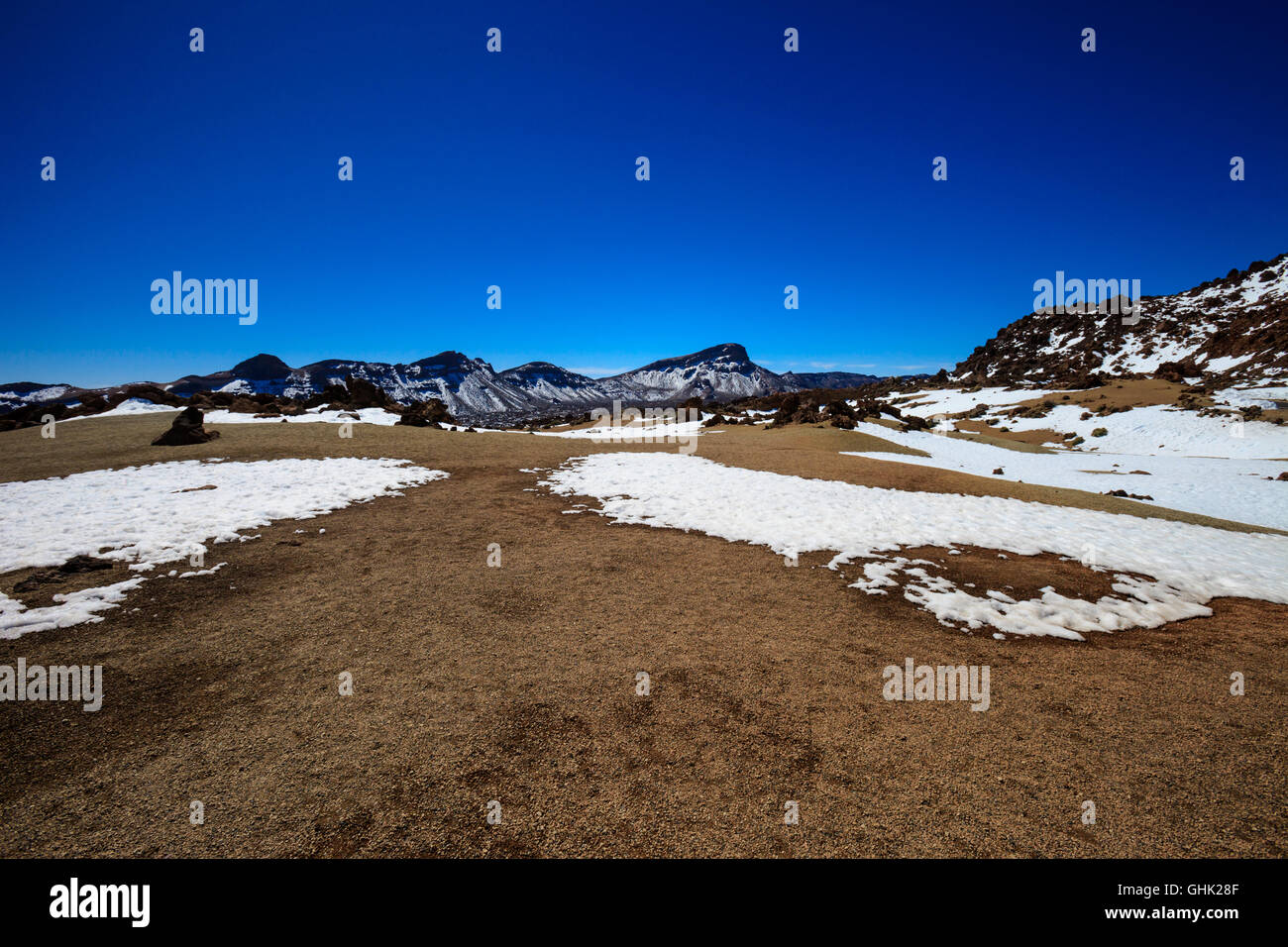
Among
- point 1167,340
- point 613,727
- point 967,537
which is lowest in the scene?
point 613,727

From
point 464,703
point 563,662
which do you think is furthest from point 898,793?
point 464,703

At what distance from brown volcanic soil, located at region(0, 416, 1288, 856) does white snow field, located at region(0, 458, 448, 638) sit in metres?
1.07

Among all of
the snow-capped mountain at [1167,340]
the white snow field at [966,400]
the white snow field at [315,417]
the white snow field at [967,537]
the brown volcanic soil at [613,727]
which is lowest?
the brown volcanic soil at [613,727]

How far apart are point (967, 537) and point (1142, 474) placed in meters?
27.3

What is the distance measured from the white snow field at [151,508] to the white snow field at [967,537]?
7927 millimetres

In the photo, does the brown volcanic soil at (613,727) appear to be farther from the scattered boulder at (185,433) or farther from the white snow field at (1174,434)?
the white snow field at (1174,434)

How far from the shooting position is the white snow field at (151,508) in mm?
8556

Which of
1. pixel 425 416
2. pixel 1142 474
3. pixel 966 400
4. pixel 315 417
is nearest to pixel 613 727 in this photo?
pixel 1142 474

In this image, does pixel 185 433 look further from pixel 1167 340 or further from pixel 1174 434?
pixel 1167 340

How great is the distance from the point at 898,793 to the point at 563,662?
13.9 ft

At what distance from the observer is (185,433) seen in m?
22.9

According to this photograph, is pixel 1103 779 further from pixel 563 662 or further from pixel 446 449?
pixel 446 449

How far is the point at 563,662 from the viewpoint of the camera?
6.82 m

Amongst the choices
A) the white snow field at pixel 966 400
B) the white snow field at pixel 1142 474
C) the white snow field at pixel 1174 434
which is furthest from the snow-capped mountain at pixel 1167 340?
the white snow field at pixel 1142 474
